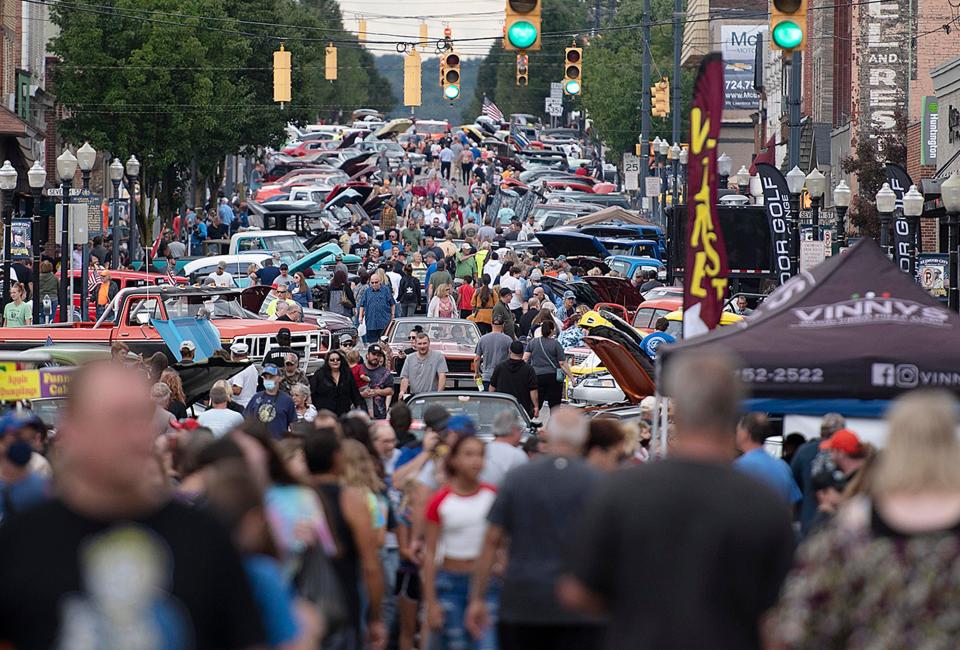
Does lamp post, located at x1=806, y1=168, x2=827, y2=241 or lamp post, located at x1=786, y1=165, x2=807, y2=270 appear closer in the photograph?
lamp post, located at x1=786, y1=165, x2=807, y2=270

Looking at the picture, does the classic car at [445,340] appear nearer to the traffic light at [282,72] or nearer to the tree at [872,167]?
the tree at [872,167]

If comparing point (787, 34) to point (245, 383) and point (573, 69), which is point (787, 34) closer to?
point (245, 383)

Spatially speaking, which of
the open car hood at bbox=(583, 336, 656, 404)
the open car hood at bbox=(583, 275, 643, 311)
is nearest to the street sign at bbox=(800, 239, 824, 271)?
the open car hood at bbox=(583, 336, 656, 404)

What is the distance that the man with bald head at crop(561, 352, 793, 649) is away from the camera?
5602mm

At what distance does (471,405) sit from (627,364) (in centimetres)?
365

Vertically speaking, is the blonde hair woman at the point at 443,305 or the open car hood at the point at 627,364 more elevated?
the blonde hair woman at the point at 443,305

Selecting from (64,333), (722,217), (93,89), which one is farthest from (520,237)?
(64,333)

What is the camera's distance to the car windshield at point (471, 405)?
58.6ft

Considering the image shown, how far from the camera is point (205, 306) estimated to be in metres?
27.7

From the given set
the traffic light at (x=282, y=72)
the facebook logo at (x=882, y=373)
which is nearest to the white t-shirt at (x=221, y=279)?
the facebook logo at (x=882, y=373)

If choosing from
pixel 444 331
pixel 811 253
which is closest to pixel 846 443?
pixel 444 331

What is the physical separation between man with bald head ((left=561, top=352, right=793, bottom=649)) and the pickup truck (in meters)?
19.4

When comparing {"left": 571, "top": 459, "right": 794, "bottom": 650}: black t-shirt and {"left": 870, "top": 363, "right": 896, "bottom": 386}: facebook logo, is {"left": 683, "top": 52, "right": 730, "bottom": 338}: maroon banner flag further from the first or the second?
{"left": 571, "top": 459, "right": 794, "bottom": 650}: black t-shirt

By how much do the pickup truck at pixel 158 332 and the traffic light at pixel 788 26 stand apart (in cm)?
1028
